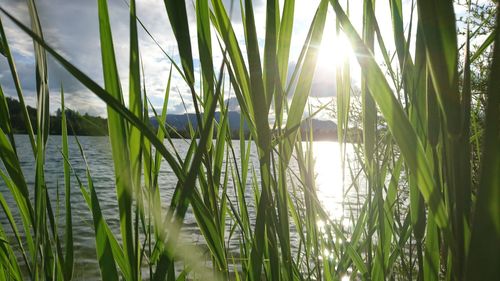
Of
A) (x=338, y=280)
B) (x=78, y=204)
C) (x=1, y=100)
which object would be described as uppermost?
(x=1, y=100)

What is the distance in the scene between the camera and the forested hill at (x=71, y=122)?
1.03 feet

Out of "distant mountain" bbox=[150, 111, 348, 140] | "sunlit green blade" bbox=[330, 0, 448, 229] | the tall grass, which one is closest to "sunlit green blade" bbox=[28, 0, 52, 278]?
the tall grass

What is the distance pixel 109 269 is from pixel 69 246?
0.10 metres

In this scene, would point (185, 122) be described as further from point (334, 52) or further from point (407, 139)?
point (407, 139)

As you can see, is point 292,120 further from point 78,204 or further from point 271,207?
point 78,204

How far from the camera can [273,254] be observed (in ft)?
1.15

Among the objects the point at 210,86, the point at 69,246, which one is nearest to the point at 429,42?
the point at 210,86

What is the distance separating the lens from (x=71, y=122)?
51 centimetres

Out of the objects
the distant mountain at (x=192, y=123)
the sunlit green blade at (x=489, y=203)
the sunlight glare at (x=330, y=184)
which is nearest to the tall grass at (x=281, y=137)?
the sunlit green blade at (x=489, y=203)

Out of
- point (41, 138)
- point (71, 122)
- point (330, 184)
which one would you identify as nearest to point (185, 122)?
point (71, 122)

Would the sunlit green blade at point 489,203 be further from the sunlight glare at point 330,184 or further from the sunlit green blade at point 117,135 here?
the sunlight glare at point 330,184

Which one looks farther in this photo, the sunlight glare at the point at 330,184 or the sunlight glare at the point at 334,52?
the sunlight glare at the point at 330,184

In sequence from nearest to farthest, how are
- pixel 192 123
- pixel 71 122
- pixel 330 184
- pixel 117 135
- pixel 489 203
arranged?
pixel 489 203 → pixel 117 135 → pixel 71 122 → pixel 192 123 → pixel 330 184

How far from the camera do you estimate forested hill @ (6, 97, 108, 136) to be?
31 centimetres
